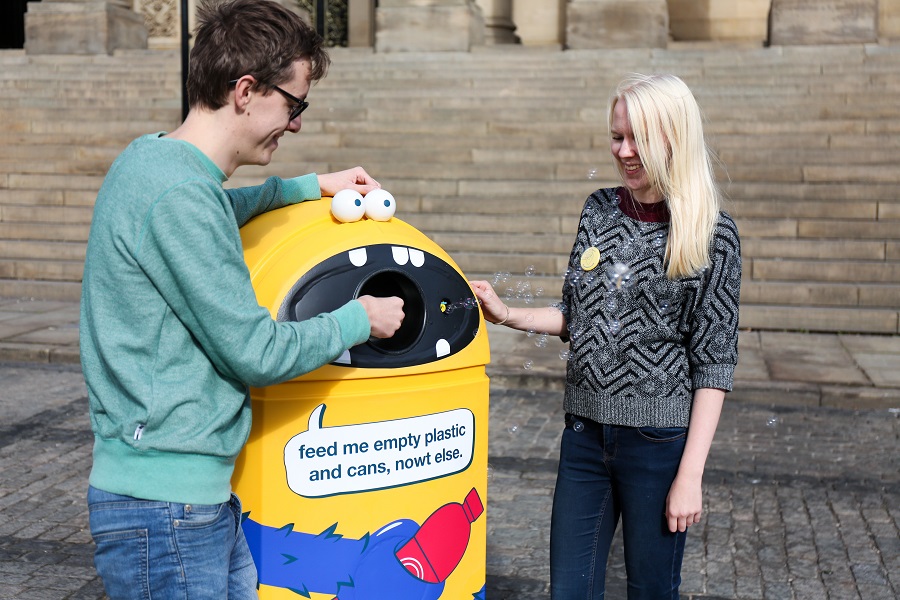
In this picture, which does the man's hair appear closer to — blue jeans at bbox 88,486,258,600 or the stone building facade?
blue jeans at bbox 88,486,258,600

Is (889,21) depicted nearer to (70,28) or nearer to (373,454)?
(70,28)

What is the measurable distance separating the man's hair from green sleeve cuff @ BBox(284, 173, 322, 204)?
2.11 ft

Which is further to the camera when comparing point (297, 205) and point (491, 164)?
point (491, 164)

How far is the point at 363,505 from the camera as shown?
7.86 feet

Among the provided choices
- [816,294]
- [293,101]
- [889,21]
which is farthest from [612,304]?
[889,21]

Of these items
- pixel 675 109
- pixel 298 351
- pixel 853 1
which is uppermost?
pixel 853 1

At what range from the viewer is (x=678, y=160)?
93.2 inches

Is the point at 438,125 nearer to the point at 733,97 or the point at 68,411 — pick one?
the point at 733,97

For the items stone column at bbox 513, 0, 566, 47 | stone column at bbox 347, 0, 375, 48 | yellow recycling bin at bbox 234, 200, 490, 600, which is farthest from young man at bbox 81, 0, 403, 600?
stone column at bbox 347, 0, 375, 48

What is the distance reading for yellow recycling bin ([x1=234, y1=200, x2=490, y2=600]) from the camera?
2.32 meters

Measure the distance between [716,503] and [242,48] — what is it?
3.67 meters

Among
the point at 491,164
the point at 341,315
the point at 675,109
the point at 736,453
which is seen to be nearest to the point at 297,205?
the point at 341,315

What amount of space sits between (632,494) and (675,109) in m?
0.90

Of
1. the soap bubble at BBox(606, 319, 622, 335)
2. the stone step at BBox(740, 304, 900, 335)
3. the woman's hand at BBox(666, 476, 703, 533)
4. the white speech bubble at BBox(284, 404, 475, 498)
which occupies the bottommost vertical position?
the stone step at BBox(740, 304, 900, 335)
